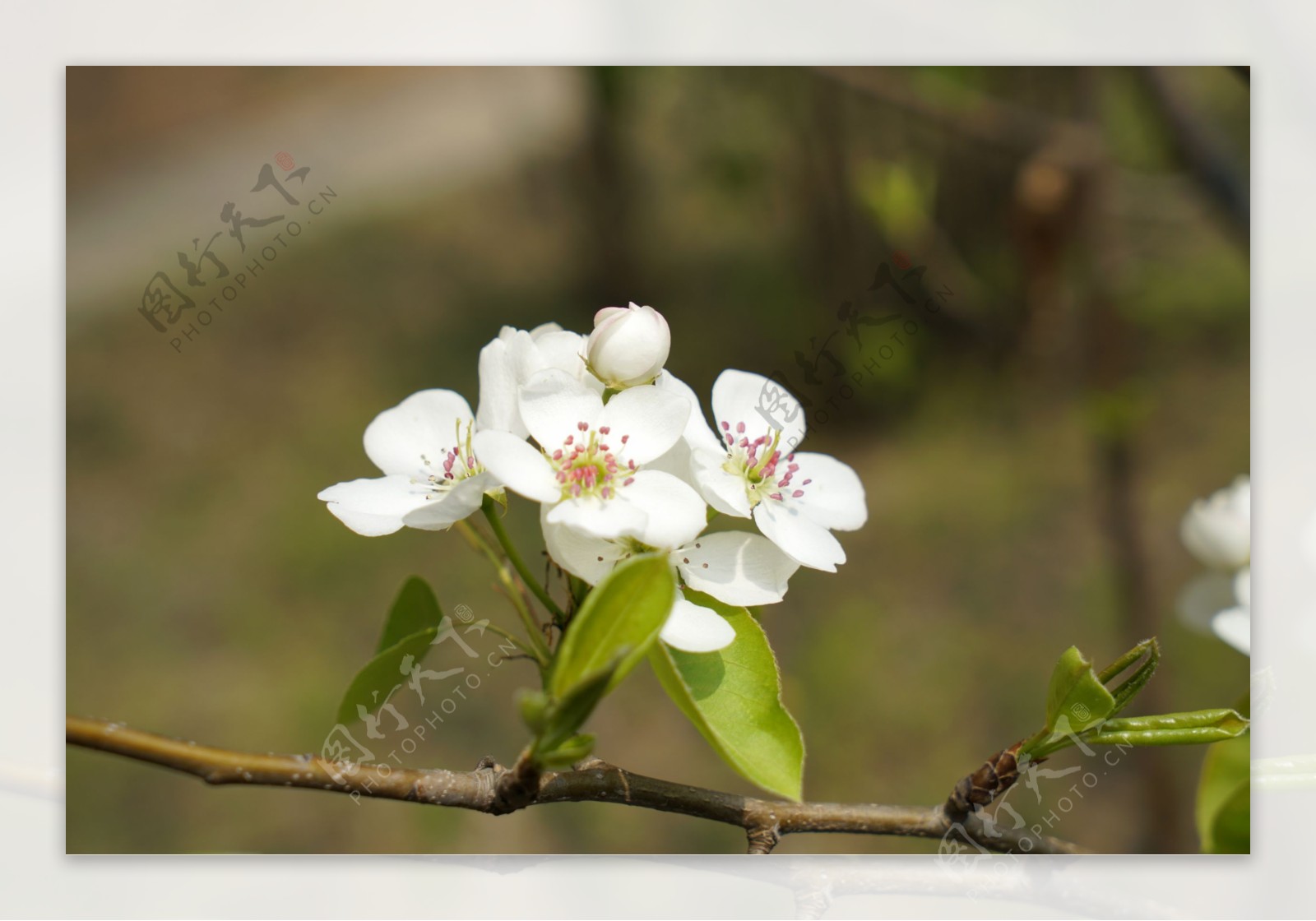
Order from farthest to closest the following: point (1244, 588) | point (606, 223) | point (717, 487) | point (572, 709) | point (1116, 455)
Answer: point (606, 223) → point (1116, 455) → point (1244, 588) → point (717, 487) → point (572, 709)

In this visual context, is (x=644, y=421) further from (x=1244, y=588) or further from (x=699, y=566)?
(x=1244, y=588)

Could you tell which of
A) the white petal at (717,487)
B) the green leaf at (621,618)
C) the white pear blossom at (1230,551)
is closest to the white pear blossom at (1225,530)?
the white pear blossom at (1230,551)

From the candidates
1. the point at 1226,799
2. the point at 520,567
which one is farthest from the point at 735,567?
the point at 1226,799

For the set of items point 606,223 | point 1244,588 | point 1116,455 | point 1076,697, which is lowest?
point 1076,697

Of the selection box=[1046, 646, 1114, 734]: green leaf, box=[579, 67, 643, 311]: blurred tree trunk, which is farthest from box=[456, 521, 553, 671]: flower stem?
box=[579, 67, 643, 311]: blurred tree trunk

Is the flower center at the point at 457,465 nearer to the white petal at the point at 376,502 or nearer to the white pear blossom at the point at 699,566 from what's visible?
the white petal at the point at 376,502
